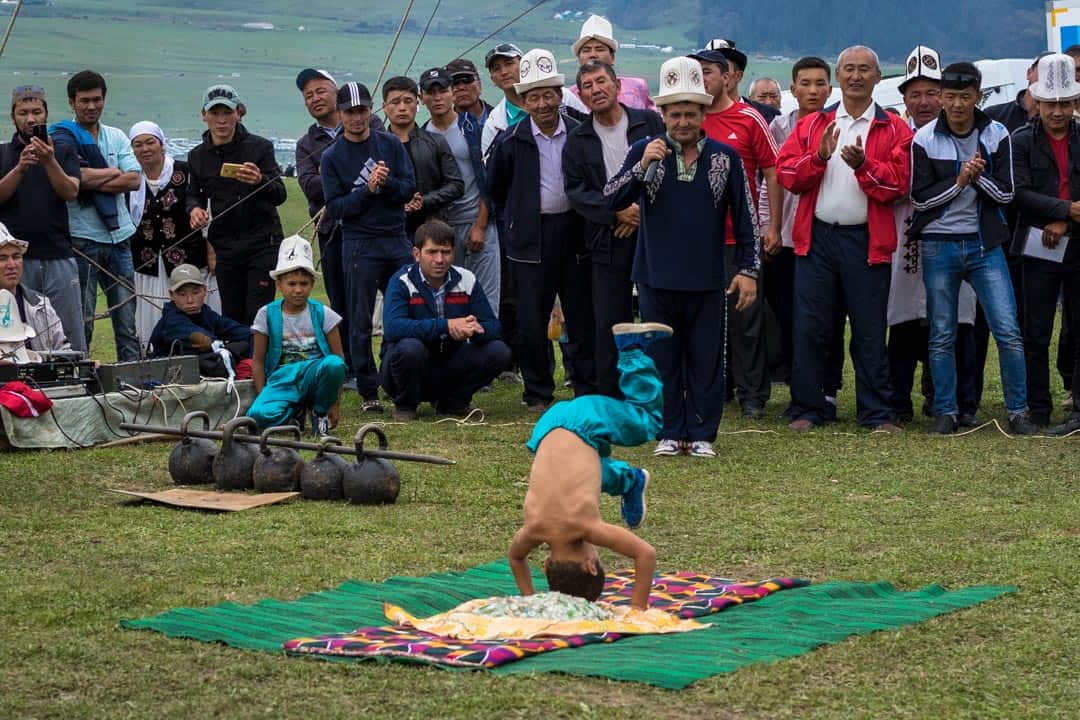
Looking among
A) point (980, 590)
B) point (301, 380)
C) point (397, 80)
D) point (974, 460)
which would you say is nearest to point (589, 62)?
point (397, 80)

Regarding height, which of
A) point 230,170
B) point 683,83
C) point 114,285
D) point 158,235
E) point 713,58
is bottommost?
point 114,285

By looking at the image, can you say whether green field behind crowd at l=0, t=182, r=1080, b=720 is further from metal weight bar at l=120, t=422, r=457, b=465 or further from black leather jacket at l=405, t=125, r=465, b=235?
black leather jacket at l=405, t=125, r=465, b=235

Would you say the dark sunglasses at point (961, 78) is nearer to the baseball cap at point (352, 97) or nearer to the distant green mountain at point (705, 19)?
the baseball cap at point (352, 97)

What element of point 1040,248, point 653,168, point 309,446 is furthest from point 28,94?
point 1040,248

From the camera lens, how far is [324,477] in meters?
7.98

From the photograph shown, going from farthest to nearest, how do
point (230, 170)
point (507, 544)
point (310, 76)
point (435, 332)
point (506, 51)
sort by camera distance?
point (506, 51) < point (310, 76) < point (230, 170) < point (435, 332) < point (507, 544)

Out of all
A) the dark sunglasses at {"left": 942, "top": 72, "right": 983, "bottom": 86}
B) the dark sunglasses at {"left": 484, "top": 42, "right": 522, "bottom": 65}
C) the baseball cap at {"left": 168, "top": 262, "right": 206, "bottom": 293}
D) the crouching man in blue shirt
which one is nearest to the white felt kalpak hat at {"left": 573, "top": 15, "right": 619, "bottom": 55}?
the dark sunglasses at {"left": 484, "top": 42, "right": 522, "bottom": 65}

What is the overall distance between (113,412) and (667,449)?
3.23 m

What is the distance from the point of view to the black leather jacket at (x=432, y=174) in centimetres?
1170

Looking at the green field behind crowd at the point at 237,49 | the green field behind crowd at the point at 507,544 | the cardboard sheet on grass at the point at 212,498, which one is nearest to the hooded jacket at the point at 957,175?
the green field behind crowd at the point at 507,544

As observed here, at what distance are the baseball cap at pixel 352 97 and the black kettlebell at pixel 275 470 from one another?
3362 mm

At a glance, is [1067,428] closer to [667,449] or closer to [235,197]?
[667,449]

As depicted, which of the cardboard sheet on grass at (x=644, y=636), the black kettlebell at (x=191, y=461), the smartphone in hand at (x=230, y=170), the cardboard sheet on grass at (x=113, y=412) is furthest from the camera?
the smartphone in hand at (x=230, y=170)

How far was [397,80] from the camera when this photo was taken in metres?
11.7
